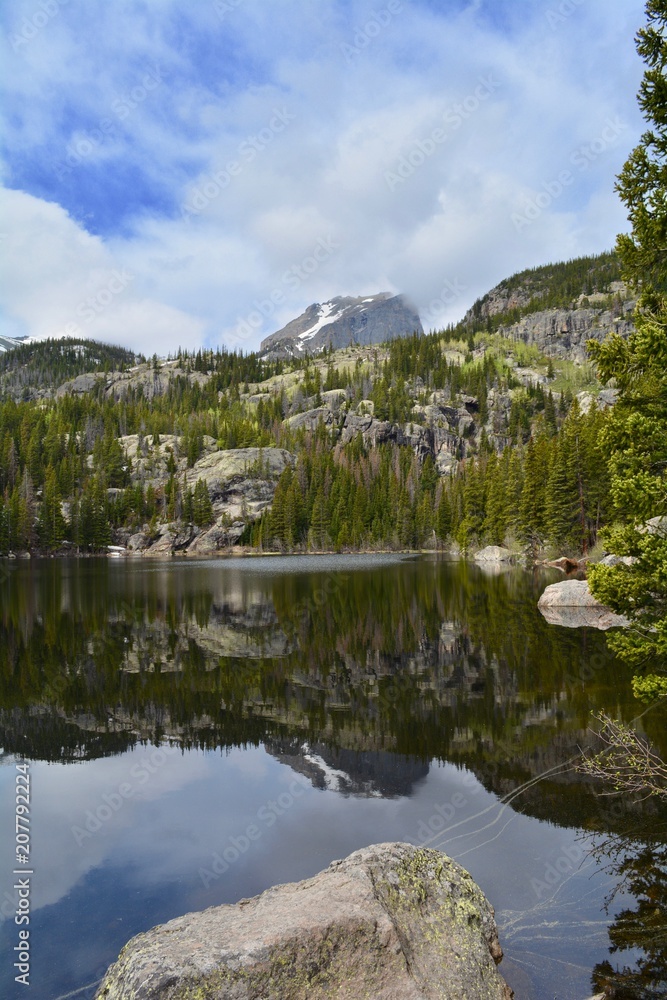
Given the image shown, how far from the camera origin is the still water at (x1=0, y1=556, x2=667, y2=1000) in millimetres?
7922

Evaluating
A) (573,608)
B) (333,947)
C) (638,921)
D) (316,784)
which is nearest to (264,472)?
(573,608)

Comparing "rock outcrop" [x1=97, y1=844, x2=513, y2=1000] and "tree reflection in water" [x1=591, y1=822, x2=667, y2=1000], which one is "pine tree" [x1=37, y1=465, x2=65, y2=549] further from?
"rock outcrop" [x1=97, y1=844, x2=513, y2=1000]

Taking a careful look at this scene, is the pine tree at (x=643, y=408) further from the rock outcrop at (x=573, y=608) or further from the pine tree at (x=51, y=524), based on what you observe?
the pine tree at (x=51, y=524)

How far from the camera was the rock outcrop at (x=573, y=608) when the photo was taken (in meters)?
30.6

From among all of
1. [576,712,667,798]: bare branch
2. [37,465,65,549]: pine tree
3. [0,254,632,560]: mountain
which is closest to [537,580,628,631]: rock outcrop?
[576,712,667,798]: bare branch

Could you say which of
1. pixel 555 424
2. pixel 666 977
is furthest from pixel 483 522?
pixel 666 977

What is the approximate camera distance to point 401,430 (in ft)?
585

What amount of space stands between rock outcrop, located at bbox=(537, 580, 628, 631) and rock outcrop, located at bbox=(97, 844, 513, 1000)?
2583 cm

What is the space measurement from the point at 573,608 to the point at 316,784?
86.6 ft

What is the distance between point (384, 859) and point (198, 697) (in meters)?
13.0

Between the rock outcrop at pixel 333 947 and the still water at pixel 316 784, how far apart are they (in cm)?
130

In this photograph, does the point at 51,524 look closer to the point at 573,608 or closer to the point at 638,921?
the point at 573,608

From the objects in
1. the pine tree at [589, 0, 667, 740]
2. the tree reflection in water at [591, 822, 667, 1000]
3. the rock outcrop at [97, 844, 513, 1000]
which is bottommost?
the tree reflection in water at [591, 822, 667, 1000]

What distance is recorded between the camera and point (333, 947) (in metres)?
5.45
